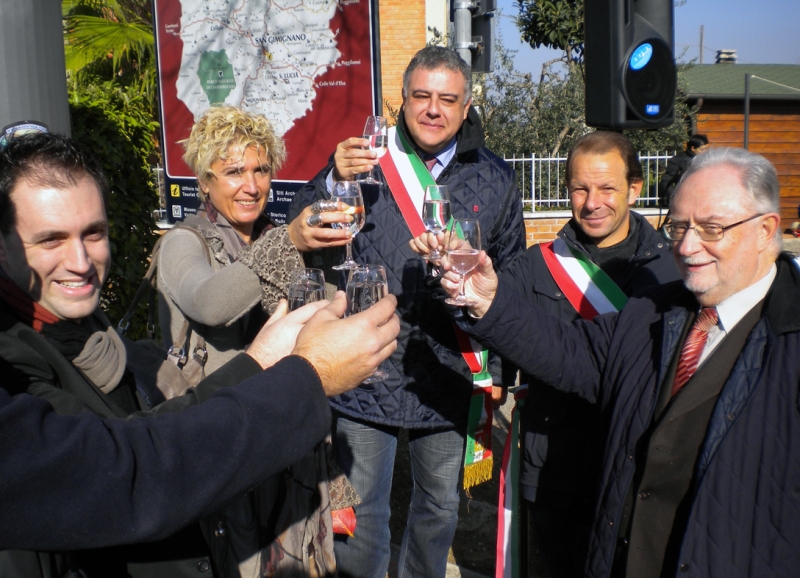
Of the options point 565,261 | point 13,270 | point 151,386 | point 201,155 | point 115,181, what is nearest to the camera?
point 13,270

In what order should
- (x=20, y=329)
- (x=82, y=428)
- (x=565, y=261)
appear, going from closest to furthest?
1. (x=82, y=428)
2. (x=20, y=329)
3. (x=565, y=261)

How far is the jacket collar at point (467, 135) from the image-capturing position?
3299 millimetres

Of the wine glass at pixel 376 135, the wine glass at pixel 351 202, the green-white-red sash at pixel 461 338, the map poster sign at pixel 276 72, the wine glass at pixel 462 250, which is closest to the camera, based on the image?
the wine glass at pixel 462 250

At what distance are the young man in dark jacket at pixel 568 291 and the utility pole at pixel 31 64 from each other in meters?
2.01

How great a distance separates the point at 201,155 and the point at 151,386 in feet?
3.64

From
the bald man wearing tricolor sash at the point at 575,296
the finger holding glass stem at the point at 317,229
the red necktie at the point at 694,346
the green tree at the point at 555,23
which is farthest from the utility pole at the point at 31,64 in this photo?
the green tree at the point at 555,23

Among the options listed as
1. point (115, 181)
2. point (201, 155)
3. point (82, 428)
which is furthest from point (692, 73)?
point (82, 428)

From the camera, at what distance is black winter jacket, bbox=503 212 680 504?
2844 mm

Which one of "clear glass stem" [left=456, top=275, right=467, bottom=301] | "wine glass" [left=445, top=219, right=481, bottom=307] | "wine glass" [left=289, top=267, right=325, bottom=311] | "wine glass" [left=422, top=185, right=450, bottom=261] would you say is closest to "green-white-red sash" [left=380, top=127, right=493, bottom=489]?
"wine glass" [left=422, top=185, right=450, bottom=261]

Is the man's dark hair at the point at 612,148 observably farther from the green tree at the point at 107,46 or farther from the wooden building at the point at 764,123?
the wooden building at the point at 764,123

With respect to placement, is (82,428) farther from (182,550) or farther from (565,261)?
(565,261)

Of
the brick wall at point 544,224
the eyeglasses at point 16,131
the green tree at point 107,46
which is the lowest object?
the brick wall at point 544,224

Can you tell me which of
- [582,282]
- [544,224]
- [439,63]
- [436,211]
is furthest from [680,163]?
[436,211]

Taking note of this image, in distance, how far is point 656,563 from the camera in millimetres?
2043
